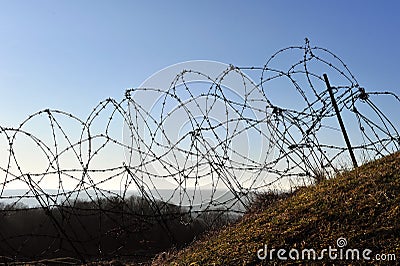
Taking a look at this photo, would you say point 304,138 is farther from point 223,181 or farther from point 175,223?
point 175,223

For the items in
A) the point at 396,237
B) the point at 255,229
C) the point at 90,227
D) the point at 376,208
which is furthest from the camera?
the point at 90,227

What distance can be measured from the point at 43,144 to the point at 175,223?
6.30 feet

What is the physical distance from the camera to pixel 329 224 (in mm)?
3088

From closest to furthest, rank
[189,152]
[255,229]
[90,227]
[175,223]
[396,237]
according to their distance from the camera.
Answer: [396,237], [255,229], [189,152], [175,223], [90,227]

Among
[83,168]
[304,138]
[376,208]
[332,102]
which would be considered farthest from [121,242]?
[376,208]

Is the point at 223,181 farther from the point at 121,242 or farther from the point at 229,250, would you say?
the point at 229,250

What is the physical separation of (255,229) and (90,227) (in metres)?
4.02

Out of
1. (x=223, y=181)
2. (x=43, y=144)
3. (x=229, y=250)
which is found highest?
(x=43, y=144)

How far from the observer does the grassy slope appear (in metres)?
2.86

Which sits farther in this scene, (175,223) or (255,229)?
(175,223)

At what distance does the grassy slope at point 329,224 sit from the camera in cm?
286

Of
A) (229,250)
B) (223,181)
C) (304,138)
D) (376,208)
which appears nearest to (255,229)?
(229,250)

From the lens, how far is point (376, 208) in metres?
3.13

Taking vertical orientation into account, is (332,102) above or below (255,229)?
above
